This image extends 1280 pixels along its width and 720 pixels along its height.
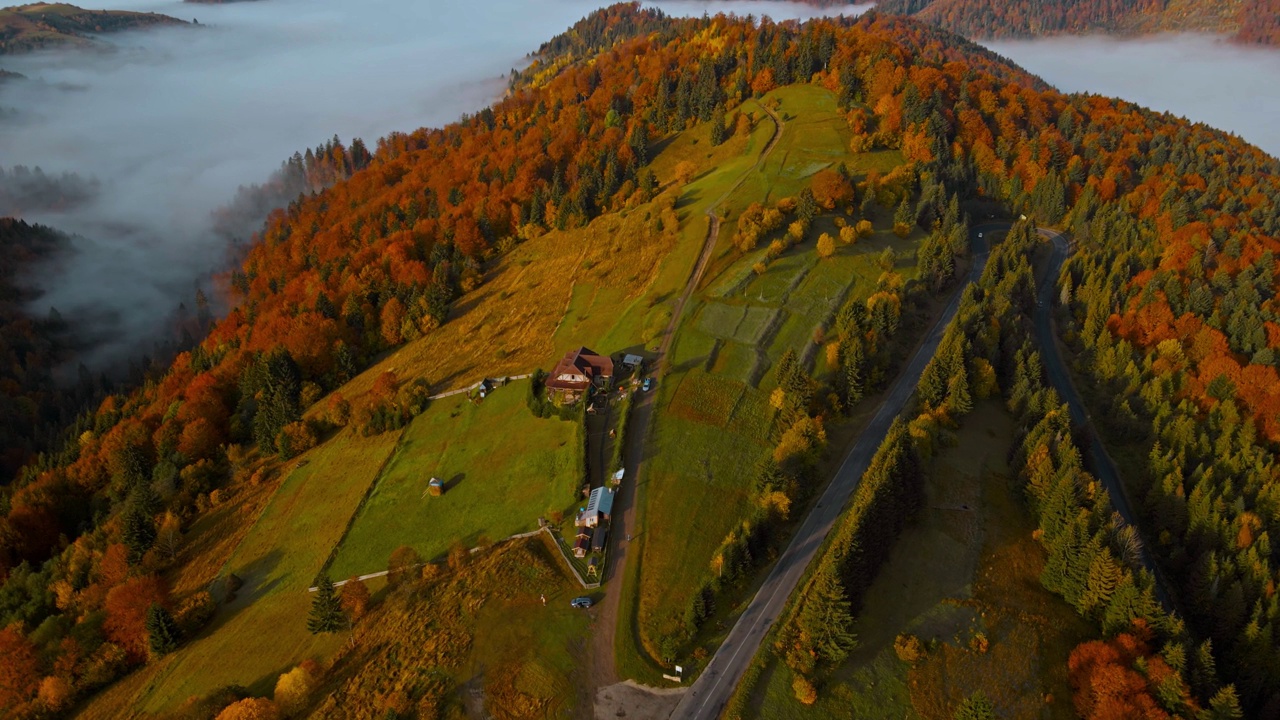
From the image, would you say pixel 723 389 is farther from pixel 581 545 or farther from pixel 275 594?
pixel 275 594

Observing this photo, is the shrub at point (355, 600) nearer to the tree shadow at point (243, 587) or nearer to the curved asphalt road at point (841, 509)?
the tree shadow at point (243, 587)

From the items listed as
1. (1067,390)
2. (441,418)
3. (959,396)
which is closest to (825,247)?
(959,396)

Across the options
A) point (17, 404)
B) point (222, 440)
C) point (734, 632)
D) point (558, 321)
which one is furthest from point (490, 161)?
point (734, 632)

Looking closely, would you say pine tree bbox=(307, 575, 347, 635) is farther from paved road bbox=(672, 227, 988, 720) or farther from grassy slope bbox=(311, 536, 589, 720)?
paved road bbox=(672, 227, 988, 720)

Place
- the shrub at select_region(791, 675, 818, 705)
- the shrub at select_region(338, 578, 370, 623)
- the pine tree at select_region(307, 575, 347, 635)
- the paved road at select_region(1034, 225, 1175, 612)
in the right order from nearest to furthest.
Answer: the shrub at select_region(791, 675, 818, 705), the pine tree at select_region(307, 575, 347, 635), the shrub at select_region(338, 578, 370, 623), the paved road at select_region(1034, 225, 1175, 612)

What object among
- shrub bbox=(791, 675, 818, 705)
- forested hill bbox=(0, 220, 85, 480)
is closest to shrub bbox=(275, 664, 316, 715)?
shrub bbox=(791, 675, 818, 705)
